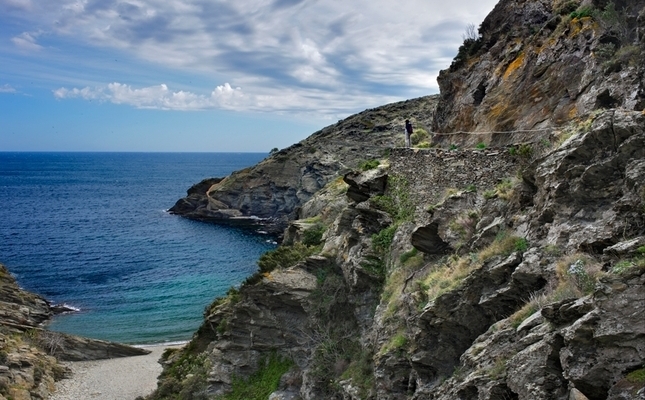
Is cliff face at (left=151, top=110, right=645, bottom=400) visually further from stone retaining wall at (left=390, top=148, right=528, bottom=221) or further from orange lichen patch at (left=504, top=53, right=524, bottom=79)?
orange lichen patch at (left=504, top=53, right=524, bottom=79)

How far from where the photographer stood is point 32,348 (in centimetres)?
3675

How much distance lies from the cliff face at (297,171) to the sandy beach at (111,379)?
52.6m

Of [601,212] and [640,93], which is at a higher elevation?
[640,93]

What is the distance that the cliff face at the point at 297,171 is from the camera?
93.3 m

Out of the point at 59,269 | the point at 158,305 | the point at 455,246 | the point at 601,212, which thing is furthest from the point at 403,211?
the point at 59,269

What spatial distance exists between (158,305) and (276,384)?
2745cm

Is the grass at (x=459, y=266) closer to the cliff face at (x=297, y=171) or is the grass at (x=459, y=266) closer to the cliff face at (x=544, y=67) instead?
the cliff face at (x=544, y=67)

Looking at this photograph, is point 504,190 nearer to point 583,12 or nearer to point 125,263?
point 583,12

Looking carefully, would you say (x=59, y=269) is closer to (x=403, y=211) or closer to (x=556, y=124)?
(x=403, y=211)

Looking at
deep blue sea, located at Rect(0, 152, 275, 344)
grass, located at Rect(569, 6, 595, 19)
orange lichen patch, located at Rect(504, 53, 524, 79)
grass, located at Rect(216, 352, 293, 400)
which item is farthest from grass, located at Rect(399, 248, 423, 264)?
deep blue sea, located at Rect(0, 152, 275, 344)

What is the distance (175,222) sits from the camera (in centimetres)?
9512

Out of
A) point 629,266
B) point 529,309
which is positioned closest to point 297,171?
point 529,309

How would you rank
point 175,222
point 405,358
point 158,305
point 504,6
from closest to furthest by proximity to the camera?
1. point 405,358
2. point 504,6
3. point 158,305
4. point 175,222

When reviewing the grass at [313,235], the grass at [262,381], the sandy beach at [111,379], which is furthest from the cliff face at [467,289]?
the sandy beach at [111,379]
